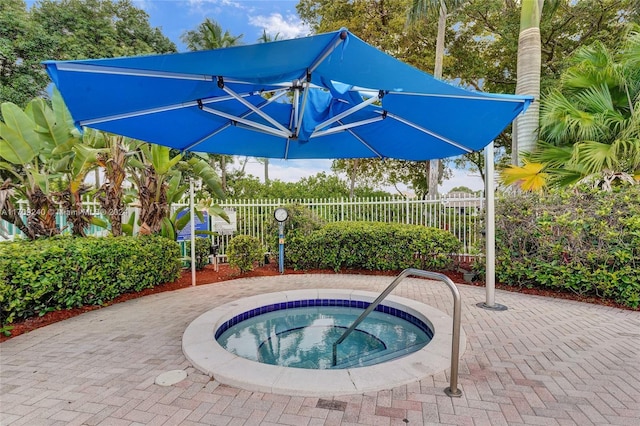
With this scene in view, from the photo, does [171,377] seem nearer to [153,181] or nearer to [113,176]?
[113,176]

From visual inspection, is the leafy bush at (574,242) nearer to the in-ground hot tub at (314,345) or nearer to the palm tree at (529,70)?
the palm tree at (529,70)

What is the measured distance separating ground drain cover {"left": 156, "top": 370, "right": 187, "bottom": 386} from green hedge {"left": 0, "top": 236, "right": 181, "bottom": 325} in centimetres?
251

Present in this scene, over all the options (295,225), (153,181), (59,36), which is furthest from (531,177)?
(59,36)

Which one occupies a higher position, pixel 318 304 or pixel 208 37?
pixel 208 37

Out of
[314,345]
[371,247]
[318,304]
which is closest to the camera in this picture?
[314,345]

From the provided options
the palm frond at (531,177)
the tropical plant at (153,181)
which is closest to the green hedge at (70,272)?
the tropical plant at (153,181)

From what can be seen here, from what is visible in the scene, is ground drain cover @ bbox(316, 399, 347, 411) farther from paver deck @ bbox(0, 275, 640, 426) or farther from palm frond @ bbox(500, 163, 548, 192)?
palm frond @ bbox(500, 163, 548, 192)

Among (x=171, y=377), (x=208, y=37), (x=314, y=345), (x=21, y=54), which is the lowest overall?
(x=314, y=345)

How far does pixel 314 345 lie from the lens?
393 cm

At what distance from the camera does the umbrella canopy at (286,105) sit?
219 cm

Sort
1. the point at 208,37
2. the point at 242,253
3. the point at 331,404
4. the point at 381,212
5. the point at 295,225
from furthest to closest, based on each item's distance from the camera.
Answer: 1. the point at 208,37
2. the point at 381,212
3. the point at 295,225
4. the point at 242,253
5. the point at 331,404

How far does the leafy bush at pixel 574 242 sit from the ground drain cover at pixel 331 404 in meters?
4.78

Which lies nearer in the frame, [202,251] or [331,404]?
[331,404]

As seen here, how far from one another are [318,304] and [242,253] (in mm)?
2553
